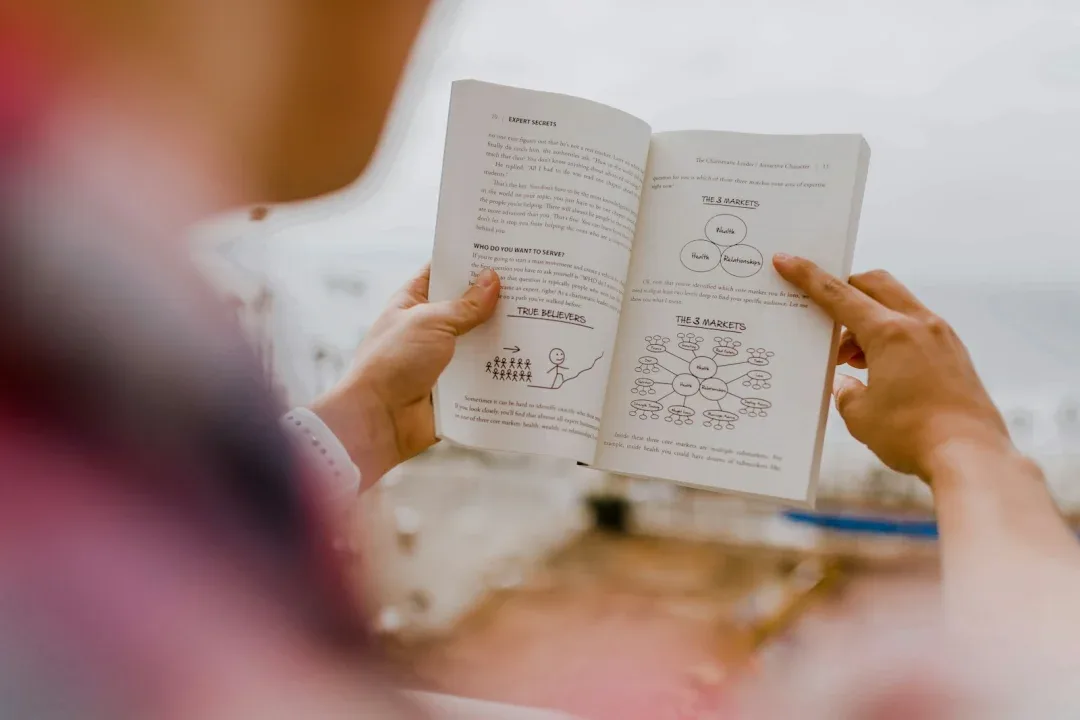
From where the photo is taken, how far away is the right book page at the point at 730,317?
89cm

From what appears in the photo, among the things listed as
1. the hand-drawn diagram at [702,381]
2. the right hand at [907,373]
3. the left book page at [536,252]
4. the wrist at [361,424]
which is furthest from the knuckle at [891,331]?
the wrist at [361,424]

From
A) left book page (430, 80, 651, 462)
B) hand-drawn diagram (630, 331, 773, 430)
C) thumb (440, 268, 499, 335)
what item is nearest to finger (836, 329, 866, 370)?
hand-drawn diagram (630, 331, 773, 430)

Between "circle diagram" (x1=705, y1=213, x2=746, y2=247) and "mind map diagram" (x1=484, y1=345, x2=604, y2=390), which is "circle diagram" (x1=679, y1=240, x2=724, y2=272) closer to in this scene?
"circle diagram" (x1=705, y1=213, x2=746, y2=247)

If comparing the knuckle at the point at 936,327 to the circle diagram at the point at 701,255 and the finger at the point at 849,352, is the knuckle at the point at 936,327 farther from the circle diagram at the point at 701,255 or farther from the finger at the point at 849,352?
the circle diagram at the point at 701,255

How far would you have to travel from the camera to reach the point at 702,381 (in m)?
0.93

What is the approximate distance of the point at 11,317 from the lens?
0.19 m

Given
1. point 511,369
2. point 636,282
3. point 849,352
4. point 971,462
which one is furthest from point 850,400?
point 511,369

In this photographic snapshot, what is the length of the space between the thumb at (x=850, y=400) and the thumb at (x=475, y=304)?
39 cm

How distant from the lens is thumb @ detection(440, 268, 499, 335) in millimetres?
907

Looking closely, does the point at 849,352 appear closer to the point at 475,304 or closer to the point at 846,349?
the point at 846,349

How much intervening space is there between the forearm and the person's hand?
1.64 feet

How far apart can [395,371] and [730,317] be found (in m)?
0.37

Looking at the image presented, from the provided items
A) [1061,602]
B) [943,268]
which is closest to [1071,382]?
A: [943,268]

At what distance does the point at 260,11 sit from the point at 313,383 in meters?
1.37
